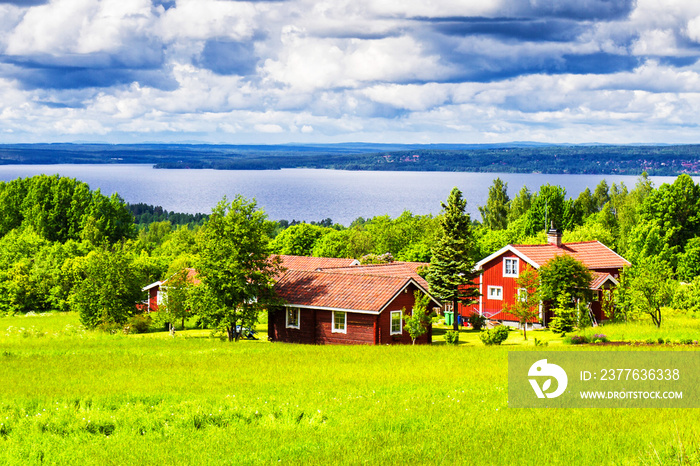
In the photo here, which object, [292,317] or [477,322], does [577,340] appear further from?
[477,322]

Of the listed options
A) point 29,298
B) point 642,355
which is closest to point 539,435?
point 642,355

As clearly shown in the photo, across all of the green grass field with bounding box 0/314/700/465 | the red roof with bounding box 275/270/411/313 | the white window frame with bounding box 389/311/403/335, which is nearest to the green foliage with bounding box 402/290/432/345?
the white window frame with bounding box 389/311/403/335

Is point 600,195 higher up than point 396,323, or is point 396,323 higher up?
point 600,195

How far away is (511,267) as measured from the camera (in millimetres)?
53094

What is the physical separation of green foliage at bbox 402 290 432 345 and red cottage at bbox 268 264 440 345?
46 centimetres

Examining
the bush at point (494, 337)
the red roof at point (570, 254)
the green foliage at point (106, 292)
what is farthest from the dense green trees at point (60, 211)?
the bush at point (494, 337)

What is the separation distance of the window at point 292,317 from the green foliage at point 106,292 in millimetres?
16943

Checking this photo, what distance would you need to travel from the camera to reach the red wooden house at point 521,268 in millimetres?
50906

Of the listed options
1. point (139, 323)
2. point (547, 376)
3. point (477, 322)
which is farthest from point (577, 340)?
point (139, 323)

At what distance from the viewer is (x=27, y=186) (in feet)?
390

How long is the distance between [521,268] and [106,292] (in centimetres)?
3111

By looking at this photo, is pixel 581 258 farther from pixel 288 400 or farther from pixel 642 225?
pixel 288 400

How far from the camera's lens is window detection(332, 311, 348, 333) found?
129 ft

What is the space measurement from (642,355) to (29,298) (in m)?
73.3
